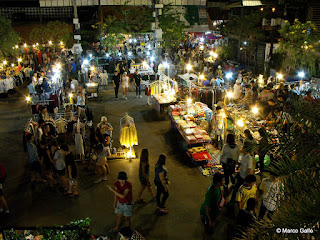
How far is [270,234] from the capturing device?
8.06ft

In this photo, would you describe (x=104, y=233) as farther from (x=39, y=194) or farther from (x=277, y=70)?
(x=277, y=70)

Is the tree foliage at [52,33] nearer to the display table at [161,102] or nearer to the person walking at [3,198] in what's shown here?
the display table at [161,102]

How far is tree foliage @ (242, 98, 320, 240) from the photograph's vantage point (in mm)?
2238

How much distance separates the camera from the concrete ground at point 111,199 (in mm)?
6895

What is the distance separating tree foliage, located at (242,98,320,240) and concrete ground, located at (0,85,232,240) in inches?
165

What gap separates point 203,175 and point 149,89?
24.5 ft

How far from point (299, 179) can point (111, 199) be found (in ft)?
19.8

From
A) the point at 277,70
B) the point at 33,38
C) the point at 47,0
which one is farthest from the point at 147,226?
the point at 33,38

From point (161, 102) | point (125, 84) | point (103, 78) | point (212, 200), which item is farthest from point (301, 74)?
point (212, 200)

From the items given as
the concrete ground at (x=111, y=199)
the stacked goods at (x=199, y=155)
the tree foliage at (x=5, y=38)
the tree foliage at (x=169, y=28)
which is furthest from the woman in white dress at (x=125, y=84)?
the tree foliage at (x=5, y=38)

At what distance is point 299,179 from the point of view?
8.58ft

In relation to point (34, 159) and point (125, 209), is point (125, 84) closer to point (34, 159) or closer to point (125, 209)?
point (34, 159)

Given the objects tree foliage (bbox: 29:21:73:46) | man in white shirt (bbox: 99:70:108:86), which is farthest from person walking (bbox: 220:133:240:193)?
tree foliage (bbox: 29:21:73:46)

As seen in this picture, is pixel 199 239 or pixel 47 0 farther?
pixel 47 0
